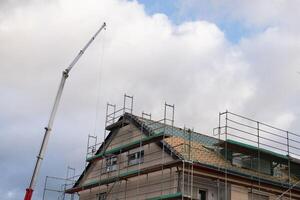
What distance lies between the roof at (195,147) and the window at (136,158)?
1289 millimetres

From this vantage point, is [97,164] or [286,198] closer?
[286,198]

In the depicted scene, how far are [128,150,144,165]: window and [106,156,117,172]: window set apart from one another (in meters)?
1.54

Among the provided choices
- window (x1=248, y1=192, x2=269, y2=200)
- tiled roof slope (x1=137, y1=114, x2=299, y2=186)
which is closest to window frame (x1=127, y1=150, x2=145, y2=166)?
tiled roof slope (x1=137, y1=114, x2=299, y2=186)

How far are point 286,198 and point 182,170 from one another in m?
7.91

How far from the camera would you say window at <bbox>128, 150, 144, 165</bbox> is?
1339 inches

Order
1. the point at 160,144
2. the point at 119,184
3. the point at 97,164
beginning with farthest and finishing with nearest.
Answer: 1. the point at 97,164
2. the point at 119,184
3. the point at 160,144

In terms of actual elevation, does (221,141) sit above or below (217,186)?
above

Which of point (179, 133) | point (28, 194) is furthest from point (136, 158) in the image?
Answer: point (28, 194)

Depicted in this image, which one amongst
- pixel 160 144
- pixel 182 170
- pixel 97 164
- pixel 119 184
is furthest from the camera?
pixel 97 164

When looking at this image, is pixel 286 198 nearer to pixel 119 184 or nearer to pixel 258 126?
pixel 258 126

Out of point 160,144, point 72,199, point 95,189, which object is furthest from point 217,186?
point 72,199

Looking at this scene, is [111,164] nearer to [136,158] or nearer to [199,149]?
[136,158]

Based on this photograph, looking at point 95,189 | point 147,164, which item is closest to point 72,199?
point 95,189

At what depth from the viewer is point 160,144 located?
32.4 metres
